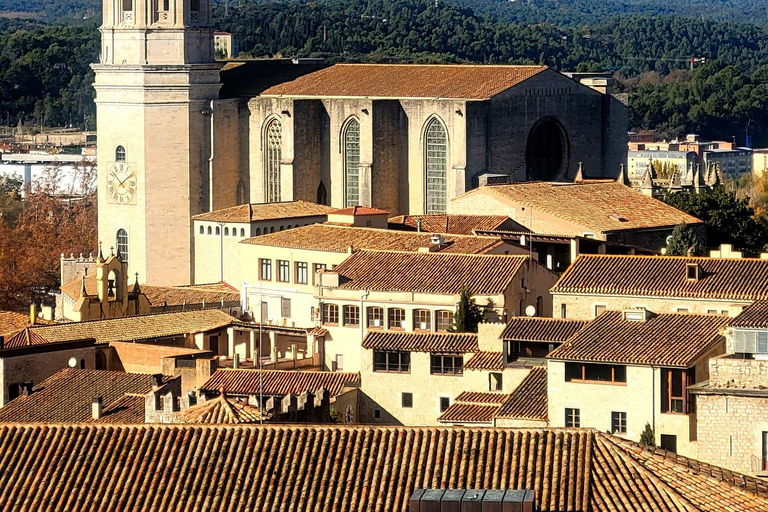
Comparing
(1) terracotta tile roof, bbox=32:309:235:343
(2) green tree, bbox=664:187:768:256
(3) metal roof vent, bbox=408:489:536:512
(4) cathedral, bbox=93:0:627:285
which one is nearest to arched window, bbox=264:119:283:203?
(4) cathedral, bbox=93:0:627:285

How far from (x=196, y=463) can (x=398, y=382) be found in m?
17.0

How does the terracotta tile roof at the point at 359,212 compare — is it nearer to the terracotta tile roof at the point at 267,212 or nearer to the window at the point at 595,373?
the terracotta tile roof at the point at 267,212

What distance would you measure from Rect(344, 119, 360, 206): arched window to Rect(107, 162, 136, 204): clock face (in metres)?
6.50

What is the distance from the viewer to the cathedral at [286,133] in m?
72.8

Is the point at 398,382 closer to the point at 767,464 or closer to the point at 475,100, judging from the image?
the point at 767,464

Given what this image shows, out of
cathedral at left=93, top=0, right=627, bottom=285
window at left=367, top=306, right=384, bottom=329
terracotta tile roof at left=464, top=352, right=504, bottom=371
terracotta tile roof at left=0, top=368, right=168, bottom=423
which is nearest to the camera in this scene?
terracotta tile roof at left=0, top=368, right=168, bottom=423

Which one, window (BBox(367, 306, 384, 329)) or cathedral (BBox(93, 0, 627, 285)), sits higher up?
cathedral (BBox(93, 0, 627, 285))

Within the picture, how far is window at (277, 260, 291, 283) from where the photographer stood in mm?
58562

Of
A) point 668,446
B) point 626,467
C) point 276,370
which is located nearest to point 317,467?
point 626,467

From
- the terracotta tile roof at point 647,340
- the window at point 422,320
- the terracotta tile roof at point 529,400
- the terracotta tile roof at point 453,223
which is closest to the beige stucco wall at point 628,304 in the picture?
the window at point 422,320

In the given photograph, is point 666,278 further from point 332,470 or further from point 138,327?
point 332,470

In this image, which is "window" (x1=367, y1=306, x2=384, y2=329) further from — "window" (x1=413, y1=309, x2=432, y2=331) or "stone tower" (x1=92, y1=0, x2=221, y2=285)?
"stone tower" (x1=92, y1=0, x2=221, y2=285)

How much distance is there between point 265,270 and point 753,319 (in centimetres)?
2717

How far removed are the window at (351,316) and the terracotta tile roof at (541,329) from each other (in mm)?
8076
